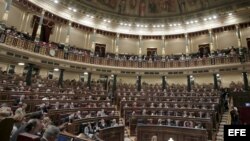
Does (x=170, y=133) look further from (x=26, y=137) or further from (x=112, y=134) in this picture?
(x=26, y=137)

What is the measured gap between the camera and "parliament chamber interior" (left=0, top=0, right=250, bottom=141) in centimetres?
867

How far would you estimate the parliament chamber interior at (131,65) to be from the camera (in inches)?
341

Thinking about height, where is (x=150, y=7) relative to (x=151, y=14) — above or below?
above

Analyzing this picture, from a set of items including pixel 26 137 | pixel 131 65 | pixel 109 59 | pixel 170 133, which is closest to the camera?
pixel 26 137

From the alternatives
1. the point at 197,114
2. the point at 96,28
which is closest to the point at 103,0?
the point at 96,28

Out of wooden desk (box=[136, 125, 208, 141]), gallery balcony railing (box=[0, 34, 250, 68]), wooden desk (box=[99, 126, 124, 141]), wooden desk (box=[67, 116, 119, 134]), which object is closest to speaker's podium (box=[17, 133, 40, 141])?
wooden desk (box=[67, 116, 119, 134])

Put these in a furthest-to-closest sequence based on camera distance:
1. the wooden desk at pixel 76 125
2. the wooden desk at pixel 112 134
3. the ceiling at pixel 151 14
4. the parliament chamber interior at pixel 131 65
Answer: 1. the ceiling at pixel 151 14
2. the parliament chamber interior at pixel 131 65
3. the wooden desk at pixel 112 134
4. the wooden desk at pixel 76 125

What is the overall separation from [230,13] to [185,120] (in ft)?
39.6

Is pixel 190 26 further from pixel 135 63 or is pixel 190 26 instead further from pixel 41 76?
pixel 41 76

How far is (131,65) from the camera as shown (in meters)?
17.5

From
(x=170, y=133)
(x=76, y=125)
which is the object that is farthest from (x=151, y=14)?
(x=76, y=125)

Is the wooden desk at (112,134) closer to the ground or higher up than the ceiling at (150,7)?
closer to the ground

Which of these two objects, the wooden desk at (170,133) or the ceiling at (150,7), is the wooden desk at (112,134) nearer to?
the wooden desk at (170,133)

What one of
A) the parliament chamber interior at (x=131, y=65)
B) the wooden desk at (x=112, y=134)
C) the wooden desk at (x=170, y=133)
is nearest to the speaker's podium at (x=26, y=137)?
the parliament chamber interior at (x=131, y=65)
